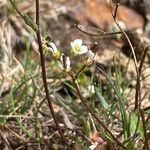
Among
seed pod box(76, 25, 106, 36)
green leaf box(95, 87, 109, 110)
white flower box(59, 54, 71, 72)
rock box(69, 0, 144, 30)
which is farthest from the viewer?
rock box(69, 0, 144, 30)

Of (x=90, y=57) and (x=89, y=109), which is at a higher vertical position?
(x=90, y=57)

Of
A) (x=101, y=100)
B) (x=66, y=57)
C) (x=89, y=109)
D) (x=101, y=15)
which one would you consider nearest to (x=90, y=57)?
(x=66, y=57)

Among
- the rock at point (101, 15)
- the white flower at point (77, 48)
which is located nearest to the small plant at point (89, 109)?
the white flower at point (77, 48)

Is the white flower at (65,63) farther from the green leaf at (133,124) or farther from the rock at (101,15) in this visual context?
the rock at (101,15)

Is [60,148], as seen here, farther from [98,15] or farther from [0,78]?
[98,15]

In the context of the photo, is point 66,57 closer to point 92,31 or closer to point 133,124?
point 92,31

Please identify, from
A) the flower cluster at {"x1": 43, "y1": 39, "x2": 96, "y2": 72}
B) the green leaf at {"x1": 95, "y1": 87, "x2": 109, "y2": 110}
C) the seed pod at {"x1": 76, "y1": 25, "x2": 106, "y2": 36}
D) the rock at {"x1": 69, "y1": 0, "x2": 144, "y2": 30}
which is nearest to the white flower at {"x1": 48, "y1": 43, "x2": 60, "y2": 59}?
the flower cluster at {"x1": 43, "y1": 39, "x2": 96, "y2": 72}

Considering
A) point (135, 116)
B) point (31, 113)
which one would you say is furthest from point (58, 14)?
point (135, 116)

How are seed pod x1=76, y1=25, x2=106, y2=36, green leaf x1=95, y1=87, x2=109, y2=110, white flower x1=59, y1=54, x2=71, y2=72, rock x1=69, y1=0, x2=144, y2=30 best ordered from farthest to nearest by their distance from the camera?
rock x1=69, y1=0, x2=144, y2=30
green leaf x1=95, y1=87, x2=109, y2=110
seed pod x1=76, y1=25, x2=106, y2=36
white flower x1=59, y1=54, x2=71, y2=72

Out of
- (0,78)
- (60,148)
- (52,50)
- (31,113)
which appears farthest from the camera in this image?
(0,78)

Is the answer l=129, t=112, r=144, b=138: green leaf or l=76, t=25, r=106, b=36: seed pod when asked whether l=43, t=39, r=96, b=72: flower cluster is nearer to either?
l=76, t=25, r=106, b=36: seed pod

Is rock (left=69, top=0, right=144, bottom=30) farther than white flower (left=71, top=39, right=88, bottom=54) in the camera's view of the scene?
Yes
